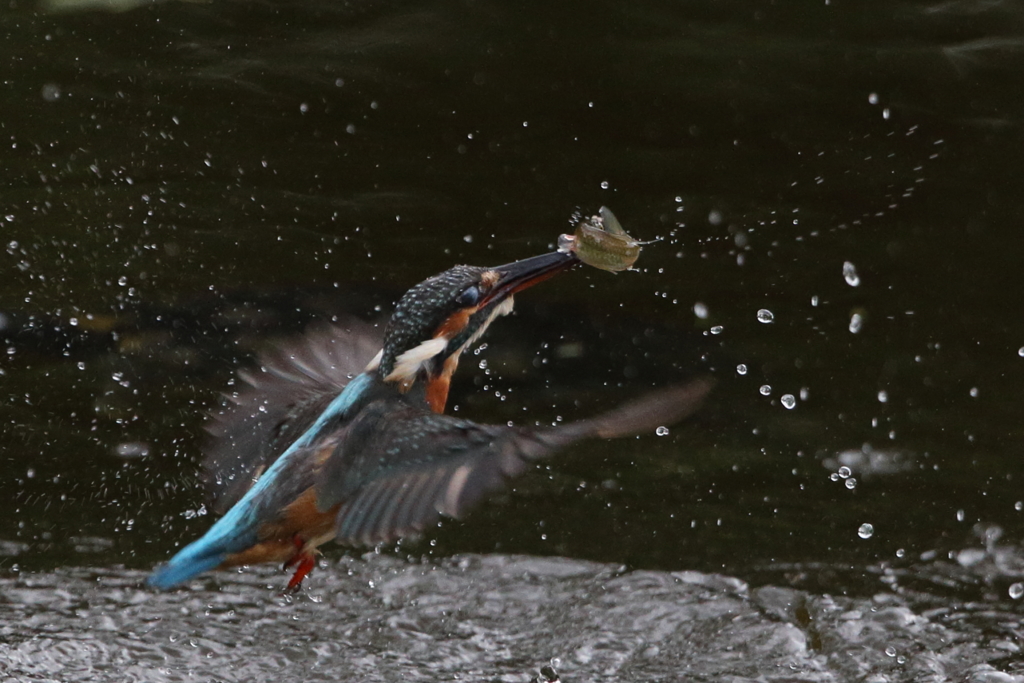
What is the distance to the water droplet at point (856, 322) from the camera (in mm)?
5168

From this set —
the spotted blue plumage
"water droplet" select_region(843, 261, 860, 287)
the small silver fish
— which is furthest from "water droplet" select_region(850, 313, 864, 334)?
the spotted blue plumage

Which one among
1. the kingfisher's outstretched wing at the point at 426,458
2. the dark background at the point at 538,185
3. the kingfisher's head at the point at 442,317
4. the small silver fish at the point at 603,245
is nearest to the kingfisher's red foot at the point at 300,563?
the kingfisher's outstretched wing at the point at 426,458

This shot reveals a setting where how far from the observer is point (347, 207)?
5398 millimetres

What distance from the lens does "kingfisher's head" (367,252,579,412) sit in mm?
2898

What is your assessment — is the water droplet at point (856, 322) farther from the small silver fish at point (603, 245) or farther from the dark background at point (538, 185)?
the small silver fish at point (603, 245)

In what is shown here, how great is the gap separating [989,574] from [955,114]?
2349 mm

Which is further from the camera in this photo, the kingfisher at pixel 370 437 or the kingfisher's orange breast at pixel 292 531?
the kingfisher's orange breast at pixel 292 531

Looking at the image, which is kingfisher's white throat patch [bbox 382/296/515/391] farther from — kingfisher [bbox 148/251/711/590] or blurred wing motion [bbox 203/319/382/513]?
blurred wing motion [bbox 203/319/382/513]

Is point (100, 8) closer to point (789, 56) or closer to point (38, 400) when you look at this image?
point (38, 400)

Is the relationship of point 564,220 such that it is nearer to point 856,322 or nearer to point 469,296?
point 856,322

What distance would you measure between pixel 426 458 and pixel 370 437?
17 cm

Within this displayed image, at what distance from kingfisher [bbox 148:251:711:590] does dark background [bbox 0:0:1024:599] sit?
167cm

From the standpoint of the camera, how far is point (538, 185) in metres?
5.34

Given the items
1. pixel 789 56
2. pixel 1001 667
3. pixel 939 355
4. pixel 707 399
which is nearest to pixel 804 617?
pixel 1001 667
